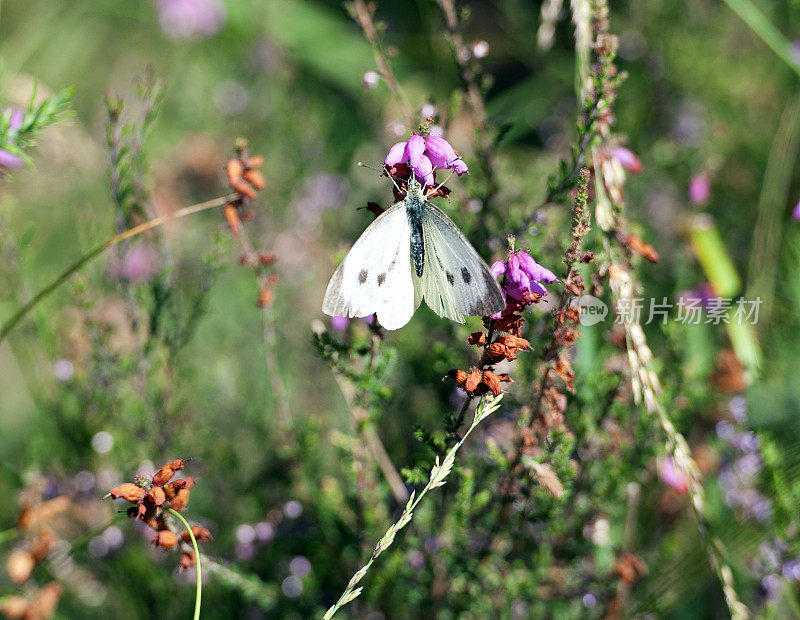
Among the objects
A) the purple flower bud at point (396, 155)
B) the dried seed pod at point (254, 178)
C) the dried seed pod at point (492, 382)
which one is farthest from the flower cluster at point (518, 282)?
the dried seed pod at point (254, 178)

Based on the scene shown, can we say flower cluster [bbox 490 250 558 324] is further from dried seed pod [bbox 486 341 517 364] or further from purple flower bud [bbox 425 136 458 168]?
purple flower bud [bbox 425 136 458 168]

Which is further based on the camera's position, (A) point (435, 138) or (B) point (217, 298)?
(B) point (217, 298)

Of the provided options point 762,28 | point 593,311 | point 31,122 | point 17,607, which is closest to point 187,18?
point 31,122

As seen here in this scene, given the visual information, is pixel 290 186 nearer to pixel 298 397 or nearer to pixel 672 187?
pixel 298 397

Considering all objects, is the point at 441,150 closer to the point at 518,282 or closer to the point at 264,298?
the point at 518,282

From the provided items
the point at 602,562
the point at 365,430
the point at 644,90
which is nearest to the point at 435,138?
the point at 365,430

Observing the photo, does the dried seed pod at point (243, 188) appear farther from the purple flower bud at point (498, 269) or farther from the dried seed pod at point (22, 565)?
the dried seed pod at point (22, 565)
